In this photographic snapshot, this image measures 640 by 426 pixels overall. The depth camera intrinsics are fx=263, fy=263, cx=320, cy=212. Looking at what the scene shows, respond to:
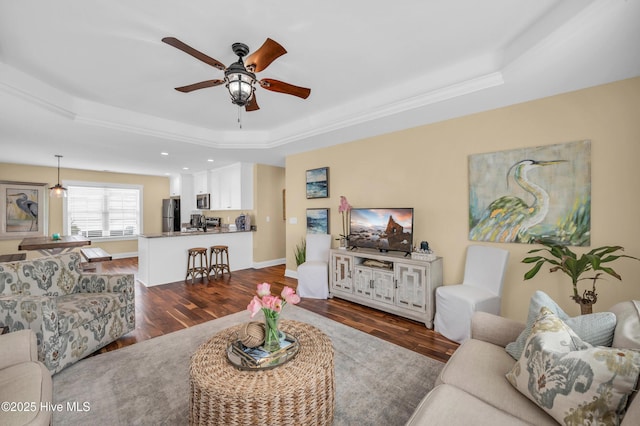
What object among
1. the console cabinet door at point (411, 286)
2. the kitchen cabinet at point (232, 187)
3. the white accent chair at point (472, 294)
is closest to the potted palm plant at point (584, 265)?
the white accent chair at point (472, 294)

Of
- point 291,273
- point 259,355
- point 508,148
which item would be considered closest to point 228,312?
point 291,273

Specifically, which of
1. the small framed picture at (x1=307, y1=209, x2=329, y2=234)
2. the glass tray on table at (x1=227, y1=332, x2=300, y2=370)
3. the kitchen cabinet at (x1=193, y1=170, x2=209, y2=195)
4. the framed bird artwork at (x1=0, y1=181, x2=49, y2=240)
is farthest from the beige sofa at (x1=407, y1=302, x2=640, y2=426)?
the framed bird artwork at (x1=0, y1=181, x2=49, y2=240)

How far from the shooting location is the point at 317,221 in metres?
4.82

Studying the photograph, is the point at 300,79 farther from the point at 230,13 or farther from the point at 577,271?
the point at 577,271

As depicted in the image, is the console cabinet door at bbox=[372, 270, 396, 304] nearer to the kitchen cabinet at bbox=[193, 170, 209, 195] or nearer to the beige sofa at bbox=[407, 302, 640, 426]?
the beige sofa at bbox=[407, 302, 640, 426]

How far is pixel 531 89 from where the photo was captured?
2490 millimetres

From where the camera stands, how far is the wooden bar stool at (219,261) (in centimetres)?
529

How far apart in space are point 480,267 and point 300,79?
2837 mm

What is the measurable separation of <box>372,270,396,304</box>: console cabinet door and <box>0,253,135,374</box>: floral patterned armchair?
113 inches

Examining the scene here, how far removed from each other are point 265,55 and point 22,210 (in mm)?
8143

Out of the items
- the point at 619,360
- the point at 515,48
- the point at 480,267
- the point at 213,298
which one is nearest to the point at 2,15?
the point at 213,298

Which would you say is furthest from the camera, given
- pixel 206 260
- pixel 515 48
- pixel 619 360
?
pixel 206 260

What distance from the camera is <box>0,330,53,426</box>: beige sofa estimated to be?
1.16 metres

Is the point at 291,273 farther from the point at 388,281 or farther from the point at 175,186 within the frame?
the point at 175,186
